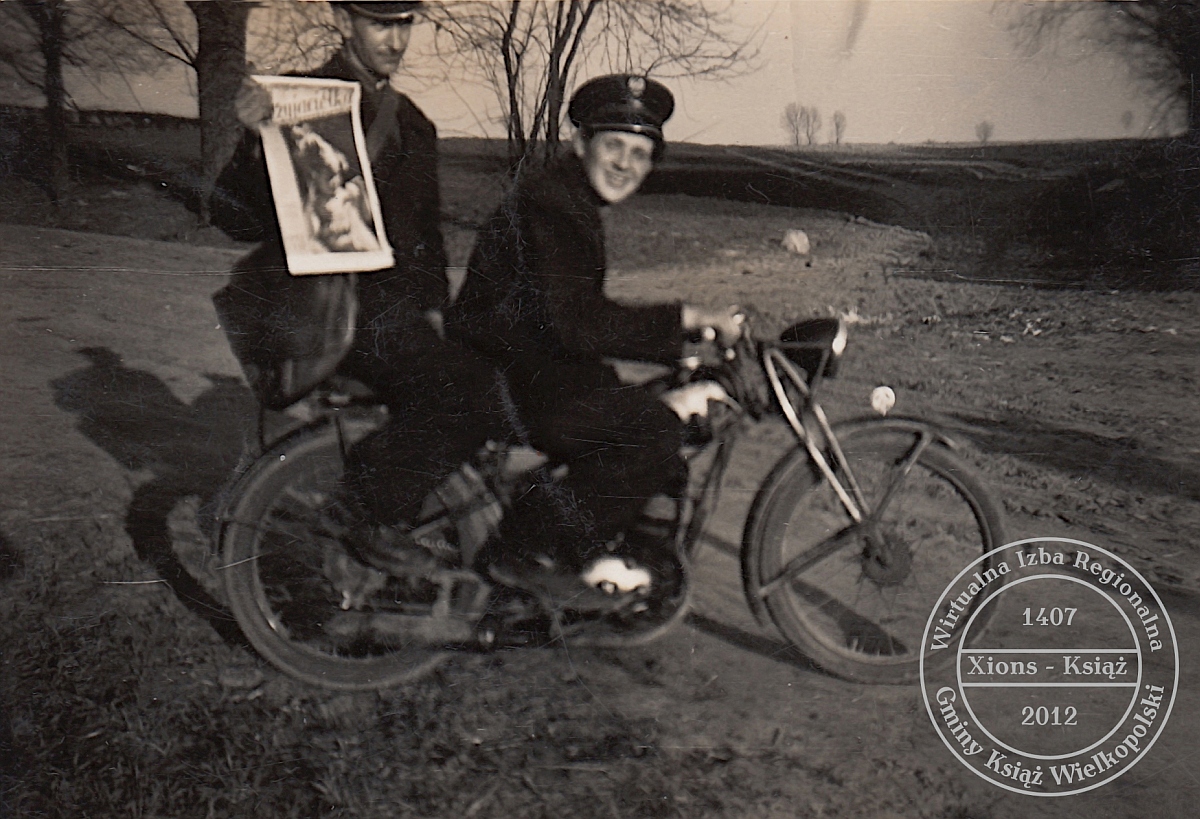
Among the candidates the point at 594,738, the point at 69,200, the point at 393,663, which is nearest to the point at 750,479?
the point at 594,738

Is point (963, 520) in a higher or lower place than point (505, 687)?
higher

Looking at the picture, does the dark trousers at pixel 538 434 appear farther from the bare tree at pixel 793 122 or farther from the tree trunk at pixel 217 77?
the bare tree at pixel 793 122

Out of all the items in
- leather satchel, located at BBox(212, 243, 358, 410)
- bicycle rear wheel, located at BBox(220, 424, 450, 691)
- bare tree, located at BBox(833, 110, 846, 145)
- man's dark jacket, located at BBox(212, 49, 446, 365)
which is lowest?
bicycle rear wheel, located at BBox(220, 424, 450, 691)

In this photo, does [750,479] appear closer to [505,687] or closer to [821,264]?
[821,264]

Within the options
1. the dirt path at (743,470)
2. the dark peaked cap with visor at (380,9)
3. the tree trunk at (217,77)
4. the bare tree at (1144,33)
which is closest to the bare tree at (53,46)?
the tree trunk at (217,77)

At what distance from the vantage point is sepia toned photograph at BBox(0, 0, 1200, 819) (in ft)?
6.99

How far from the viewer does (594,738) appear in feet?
7.41

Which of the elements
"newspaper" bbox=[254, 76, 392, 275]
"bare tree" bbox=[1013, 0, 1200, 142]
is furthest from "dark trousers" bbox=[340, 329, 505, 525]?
"bare tree" bbox=[1013, 0, 1200, 142]

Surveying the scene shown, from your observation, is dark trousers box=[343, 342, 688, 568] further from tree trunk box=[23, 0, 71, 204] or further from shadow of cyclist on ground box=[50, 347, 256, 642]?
tree trunk box=[23, 0, 71, 204]

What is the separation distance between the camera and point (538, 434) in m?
2.20

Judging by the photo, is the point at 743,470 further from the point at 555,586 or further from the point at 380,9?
the point at 380,9

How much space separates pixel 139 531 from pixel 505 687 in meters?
1.08

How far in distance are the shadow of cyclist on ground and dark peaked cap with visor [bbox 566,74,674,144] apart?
46.0 inches

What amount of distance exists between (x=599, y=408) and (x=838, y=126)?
0.97 m
